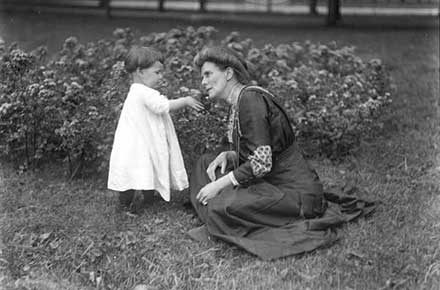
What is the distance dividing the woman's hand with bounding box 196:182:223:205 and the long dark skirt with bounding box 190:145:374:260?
Answer: 0.10 feet

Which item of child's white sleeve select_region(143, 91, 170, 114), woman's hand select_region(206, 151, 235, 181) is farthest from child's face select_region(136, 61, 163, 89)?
woman's hand select_region(206, 151, 235, 181)

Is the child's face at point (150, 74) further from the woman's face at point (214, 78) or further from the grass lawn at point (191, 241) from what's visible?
the grass lawn at point (191, 241)

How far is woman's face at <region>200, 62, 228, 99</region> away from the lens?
4375 millimetres

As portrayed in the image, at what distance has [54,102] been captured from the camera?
18.6 ft

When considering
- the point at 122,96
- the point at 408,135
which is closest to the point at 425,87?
the point at 408,135

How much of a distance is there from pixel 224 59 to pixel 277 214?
1043 millimetres

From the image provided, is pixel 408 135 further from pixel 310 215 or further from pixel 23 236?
pixel 23 236

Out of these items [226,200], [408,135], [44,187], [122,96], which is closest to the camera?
[226,200]

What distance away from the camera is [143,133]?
4609 mm

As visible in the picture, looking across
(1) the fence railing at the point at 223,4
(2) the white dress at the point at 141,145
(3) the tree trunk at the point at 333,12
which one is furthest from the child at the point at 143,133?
(1) the fence railing at the point at 223,4

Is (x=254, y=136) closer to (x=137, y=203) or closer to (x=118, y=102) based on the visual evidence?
(x=137, y=203)

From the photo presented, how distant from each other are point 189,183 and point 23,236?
126cm

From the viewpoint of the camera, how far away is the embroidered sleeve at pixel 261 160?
4.20m

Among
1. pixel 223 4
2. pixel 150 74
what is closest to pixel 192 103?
pixel 150 74
